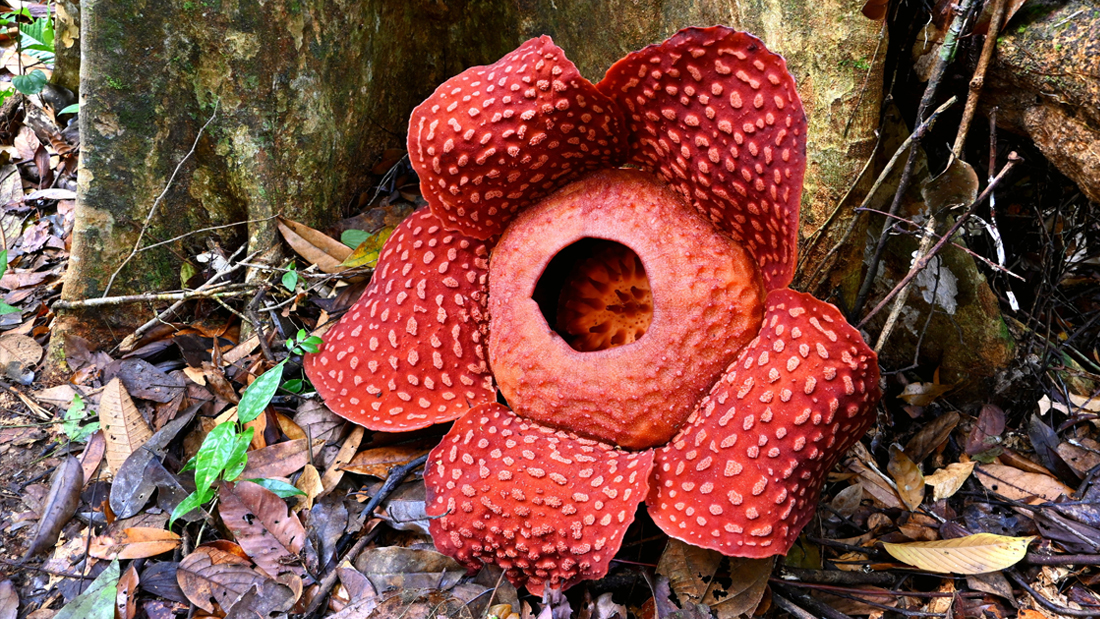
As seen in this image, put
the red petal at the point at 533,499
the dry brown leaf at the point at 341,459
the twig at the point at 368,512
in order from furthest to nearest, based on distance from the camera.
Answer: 1. the dry brown leaf at the point at 341,459
2. the twig at the point at 368,512
3. the red petal at the point at 533,499

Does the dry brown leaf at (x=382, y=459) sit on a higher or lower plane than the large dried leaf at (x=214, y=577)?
higher

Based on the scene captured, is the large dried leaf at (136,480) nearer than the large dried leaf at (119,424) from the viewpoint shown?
Yes

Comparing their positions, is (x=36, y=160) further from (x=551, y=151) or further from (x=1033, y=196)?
(x=1033, y=196)

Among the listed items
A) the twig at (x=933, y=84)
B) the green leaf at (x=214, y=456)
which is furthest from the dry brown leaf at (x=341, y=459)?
the twig at (x=933, y=84)

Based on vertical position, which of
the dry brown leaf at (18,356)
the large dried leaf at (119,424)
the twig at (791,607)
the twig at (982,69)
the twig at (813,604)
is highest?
the twig at (982,69)

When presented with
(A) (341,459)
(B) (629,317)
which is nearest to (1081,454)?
(B) (629,317)

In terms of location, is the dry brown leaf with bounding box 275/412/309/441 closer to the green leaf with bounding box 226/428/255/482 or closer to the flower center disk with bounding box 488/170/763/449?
the green leaf with bounding box 226/428/255/482

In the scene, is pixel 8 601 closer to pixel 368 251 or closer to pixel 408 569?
pixel 408 569

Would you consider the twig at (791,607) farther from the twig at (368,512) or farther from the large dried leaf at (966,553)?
the twig at (368,512)

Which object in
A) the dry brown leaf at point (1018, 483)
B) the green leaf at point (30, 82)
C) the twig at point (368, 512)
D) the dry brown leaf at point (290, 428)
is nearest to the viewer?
the twig at point (368, 512)
